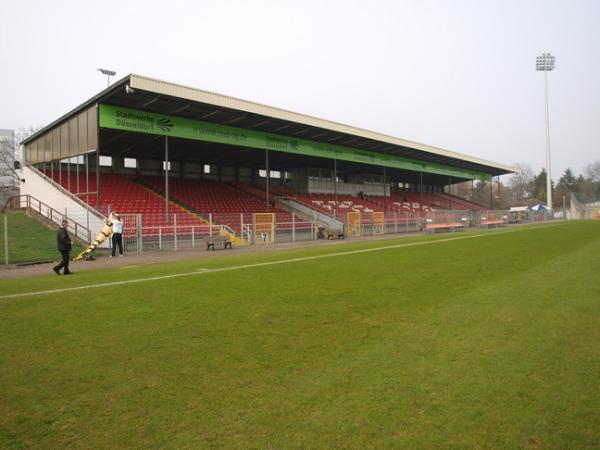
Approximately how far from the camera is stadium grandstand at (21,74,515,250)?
72.0ft

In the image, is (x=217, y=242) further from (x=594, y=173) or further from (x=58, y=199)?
(x=594, y=173)

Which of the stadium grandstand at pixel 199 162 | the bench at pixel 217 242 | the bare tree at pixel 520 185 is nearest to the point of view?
the bench at pixel 217 242

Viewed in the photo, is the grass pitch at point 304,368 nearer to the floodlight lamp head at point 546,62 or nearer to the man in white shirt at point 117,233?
the man in white shirt at point 117,233

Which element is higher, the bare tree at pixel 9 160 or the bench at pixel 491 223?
the bare tree at pixel 9 160

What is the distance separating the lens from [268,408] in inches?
129

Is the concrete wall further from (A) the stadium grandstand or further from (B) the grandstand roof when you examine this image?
(B) the grandstand roof

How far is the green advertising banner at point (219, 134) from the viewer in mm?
21547

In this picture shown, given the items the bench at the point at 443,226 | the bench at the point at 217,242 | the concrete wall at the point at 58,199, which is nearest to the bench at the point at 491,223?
the bench at the point at 443,226

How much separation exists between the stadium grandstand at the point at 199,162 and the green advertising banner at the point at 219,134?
6cm

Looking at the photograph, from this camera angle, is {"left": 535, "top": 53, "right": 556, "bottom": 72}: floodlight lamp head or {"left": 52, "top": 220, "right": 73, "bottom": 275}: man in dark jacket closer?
{"left": 52, "top": 220, "right": 73, "bottom": 275}: man in dark jacket

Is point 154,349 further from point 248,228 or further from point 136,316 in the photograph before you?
point 248,228

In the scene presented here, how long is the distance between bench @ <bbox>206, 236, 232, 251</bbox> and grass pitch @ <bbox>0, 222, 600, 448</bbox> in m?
13.0

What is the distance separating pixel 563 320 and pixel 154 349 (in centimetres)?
527

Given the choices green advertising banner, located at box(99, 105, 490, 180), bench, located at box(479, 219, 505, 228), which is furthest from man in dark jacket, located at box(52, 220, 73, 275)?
bench, located at box(479, 219, 505, 228)
